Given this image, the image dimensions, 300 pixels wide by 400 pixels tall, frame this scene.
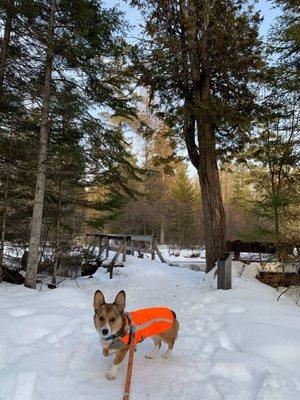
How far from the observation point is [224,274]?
9.65 m

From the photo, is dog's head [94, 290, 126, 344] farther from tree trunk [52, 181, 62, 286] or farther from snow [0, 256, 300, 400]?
tree trunk [52, 181, 62, 286]

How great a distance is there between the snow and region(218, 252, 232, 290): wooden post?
0.83 ft

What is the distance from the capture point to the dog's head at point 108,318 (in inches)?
164

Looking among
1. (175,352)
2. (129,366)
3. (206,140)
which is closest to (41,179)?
(206,140)

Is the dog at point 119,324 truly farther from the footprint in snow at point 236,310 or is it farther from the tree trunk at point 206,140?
the tree trunk at point 206,140

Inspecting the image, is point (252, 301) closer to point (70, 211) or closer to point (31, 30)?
point (70, 211)

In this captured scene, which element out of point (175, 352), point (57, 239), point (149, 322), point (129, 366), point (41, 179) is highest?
point (41, 179)

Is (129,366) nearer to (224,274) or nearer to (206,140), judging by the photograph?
(224,274)

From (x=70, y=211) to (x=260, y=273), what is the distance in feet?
21.6

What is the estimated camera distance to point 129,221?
1462 inches

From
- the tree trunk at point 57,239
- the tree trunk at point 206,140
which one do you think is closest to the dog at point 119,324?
the tree trunk at point 57,239

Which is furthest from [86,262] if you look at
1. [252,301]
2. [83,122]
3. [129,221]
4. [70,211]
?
[129,221]

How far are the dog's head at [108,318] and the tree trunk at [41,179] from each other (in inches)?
252

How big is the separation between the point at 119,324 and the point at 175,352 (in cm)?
160
